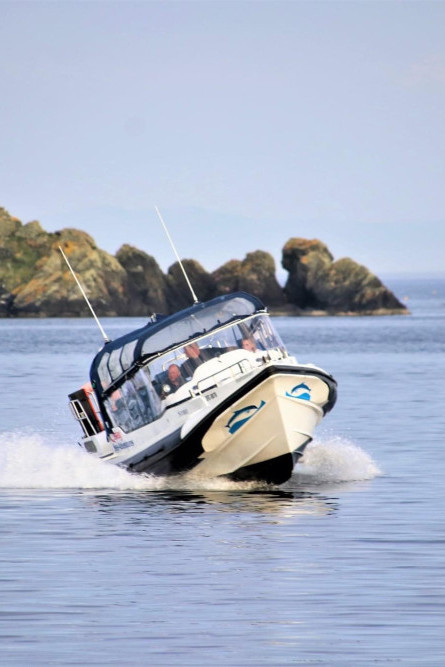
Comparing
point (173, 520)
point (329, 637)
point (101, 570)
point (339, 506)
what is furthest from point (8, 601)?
point (339, 506)

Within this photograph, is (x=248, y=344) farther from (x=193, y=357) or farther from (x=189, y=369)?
(x=189, y=369)

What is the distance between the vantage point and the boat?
25.7 metres

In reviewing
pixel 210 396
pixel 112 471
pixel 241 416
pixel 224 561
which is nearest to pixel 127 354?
pixel 210 396

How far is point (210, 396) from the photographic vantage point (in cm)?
2609

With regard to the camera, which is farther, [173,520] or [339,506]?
[339,506]

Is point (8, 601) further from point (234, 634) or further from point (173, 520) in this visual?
point (173, 520)

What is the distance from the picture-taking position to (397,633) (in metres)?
15.8

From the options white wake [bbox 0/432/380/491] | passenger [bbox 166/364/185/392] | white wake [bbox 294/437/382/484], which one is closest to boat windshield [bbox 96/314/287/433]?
passenger [bbox 166/364/185/392]

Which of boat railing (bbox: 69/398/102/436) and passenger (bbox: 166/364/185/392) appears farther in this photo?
boat railing (bbox: 69/398/102/436)

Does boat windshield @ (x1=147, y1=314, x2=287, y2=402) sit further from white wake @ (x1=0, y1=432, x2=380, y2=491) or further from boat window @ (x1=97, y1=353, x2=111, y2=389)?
white wake @ (x1=0, y1=432, x2=380, y2=491)

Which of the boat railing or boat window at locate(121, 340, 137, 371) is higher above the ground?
boat window at locate(121, 340, 137, 371)

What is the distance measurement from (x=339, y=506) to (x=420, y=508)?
4.12 ft

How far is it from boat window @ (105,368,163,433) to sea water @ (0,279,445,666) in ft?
3.22

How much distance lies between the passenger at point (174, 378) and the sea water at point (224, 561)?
1638 millimetres
